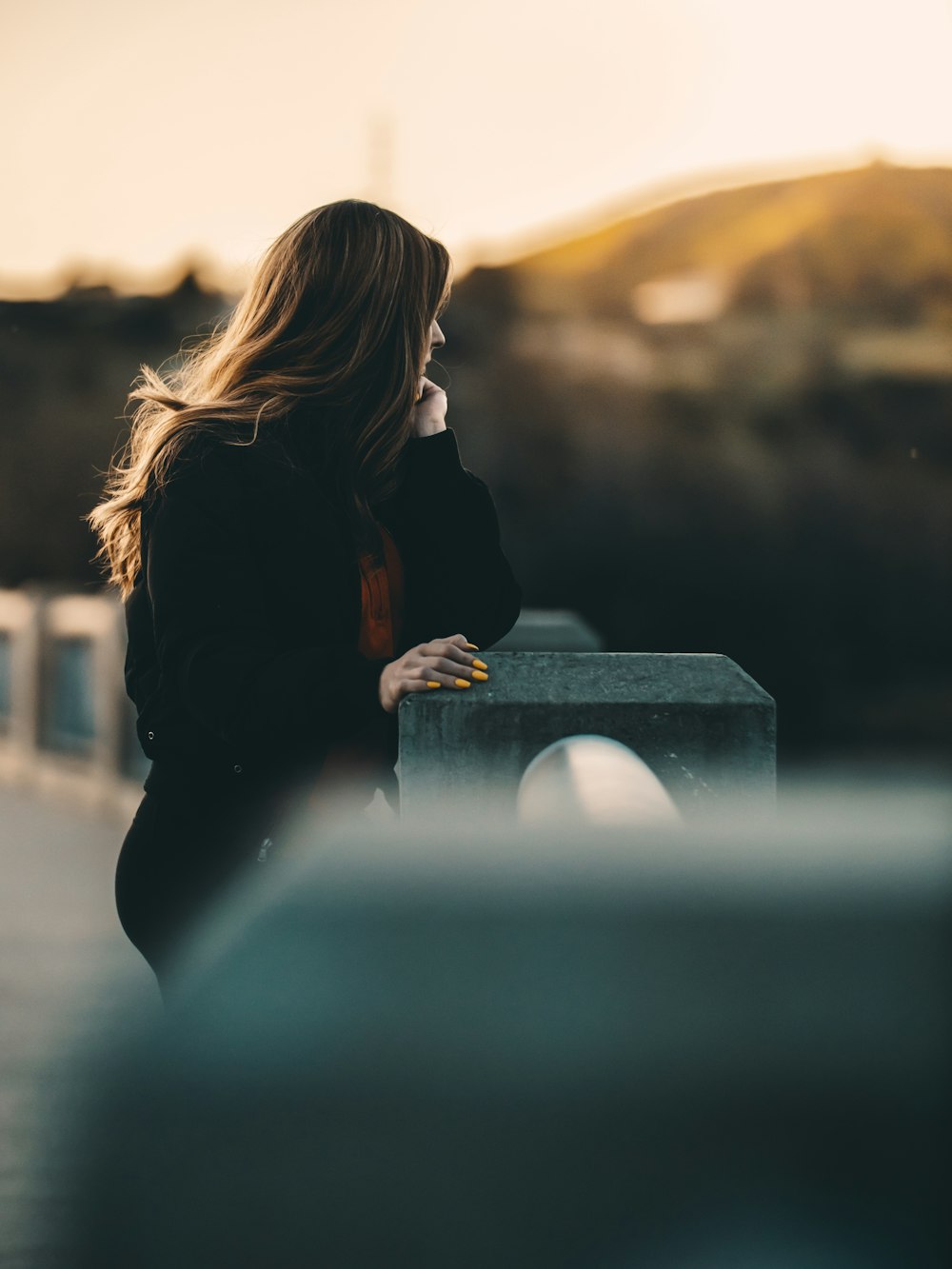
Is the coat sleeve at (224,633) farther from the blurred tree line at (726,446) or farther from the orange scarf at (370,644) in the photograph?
the blurred tree line at (726,446)

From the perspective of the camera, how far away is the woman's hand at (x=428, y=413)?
212 cm

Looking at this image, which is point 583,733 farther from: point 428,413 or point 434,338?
point 434,338

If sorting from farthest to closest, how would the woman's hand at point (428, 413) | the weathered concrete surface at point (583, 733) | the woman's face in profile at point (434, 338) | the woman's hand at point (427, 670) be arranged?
the weathered concrete surface at point (583, 733) → the woman's hand at point (428, 413) → the woman's face in profile at point (434, 338) → the woman's hand at point (427, 670)

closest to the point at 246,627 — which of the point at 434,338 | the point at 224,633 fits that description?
the point at 224,633

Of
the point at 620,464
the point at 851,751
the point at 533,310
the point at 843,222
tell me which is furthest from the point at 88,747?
the point at 843,222

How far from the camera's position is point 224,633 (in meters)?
1.75

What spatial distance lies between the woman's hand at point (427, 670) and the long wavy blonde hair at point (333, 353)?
17cm

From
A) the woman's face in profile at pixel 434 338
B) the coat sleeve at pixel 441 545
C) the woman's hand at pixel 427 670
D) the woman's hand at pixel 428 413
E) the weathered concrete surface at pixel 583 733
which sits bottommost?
the weathered concrete surface at pixel 583 733

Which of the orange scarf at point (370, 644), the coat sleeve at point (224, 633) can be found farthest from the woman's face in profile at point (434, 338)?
the coat sleeve at point (224, 633)

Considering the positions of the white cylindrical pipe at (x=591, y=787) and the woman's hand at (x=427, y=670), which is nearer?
the white cylindrical pipe at (x=591, y=787)

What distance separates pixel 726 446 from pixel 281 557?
33380 millimetres

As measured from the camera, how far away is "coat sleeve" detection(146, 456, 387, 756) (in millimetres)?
1736

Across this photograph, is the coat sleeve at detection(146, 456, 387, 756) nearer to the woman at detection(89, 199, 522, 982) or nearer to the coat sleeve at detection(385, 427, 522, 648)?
the woman at detection(89, 199, 522, 982)

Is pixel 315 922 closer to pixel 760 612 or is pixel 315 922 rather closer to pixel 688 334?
pixel 760 612
